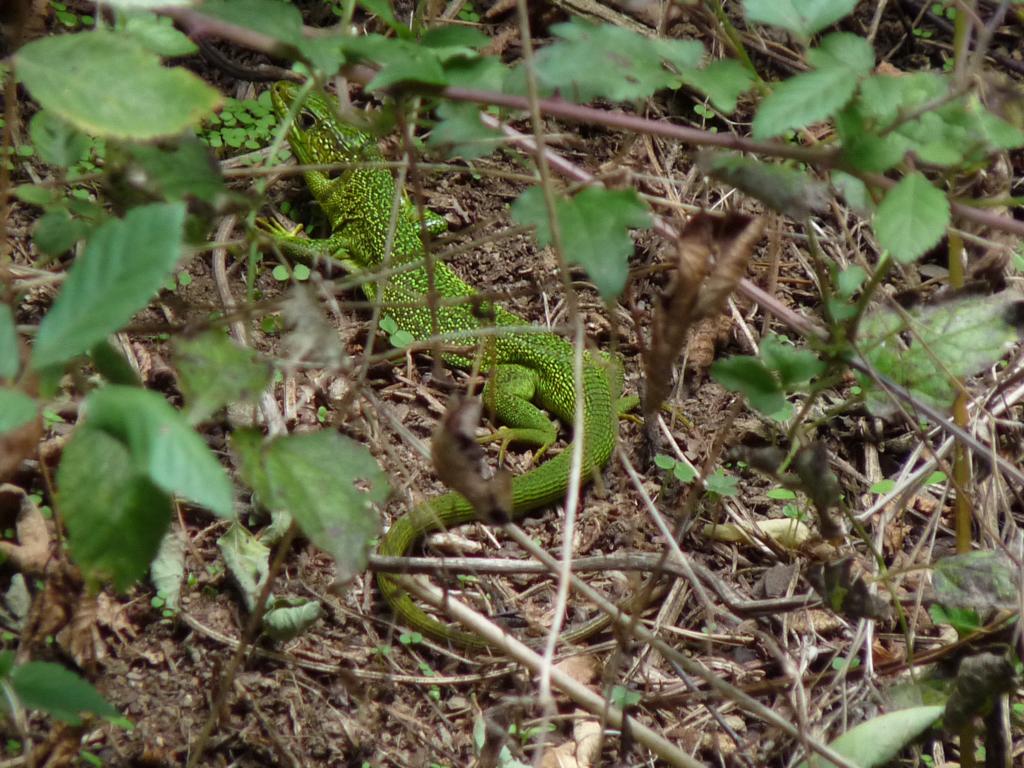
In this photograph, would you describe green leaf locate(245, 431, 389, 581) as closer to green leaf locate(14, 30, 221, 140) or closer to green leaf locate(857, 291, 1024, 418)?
green leaf locate(14, 30, 221, 140)

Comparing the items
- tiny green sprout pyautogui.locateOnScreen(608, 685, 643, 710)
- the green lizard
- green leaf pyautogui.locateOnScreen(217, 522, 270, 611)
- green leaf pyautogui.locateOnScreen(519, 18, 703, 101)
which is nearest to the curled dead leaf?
the green lizard

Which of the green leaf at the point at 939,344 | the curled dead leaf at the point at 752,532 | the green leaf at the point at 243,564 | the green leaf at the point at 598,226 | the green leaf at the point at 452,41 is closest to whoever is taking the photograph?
the green leaf at the point at 598,226

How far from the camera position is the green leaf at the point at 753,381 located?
5.74ft

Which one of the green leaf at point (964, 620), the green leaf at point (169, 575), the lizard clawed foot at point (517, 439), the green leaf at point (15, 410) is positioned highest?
the green leaf at point (15, 410)

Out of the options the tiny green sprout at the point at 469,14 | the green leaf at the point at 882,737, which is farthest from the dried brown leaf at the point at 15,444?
the tiny green sprout at the point at 469,14

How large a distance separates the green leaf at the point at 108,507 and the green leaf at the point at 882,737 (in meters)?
1.48

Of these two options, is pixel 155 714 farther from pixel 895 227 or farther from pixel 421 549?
pixel 895 227

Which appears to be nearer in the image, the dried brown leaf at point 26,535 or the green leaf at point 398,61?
the green leaf at point 398,61

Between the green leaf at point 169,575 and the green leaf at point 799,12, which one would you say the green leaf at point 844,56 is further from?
the green leaf at point 169,575

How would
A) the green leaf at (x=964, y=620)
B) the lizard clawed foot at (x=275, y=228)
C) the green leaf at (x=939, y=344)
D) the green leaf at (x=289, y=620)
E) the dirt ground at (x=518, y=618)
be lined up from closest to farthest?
the green leaf at (x=939, y=344) < the green leaf at (x=964, y=620) < the dirt ground at (x=518, y=618) < the green leaf at (x=289, y=620) < the lizard clawed foot at (x=275, y=228)

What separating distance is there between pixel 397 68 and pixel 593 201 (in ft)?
1.17

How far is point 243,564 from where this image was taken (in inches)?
111

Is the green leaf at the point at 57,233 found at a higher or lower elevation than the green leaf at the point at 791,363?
higher

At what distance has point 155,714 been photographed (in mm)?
2553
